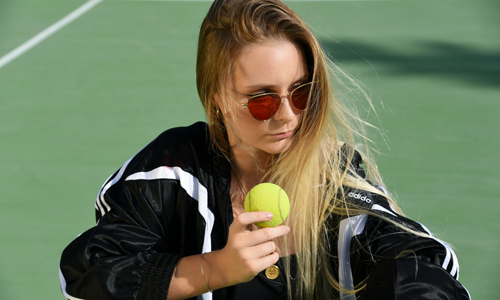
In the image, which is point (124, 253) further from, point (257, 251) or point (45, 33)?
point (45, 33)

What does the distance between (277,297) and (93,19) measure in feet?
22.4

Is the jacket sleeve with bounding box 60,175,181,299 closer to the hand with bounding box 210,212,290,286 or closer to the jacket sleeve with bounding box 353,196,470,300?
the hand with bounding box 210,212,290,286

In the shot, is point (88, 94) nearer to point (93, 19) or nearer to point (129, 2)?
point (93, 19)

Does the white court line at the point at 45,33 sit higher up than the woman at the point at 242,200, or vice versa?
the white court line at the point at 45,33

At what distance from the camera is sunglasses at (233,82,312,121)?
184 centimetres

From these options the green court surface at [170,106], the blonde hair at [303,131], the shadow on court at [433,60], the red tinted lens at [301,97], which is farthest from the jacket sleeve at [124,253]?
the shadow on court at [433,60]

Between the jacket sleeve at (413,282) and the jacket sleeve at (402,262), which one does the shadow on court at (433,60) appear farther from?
the jacket sleeve at (413,282)

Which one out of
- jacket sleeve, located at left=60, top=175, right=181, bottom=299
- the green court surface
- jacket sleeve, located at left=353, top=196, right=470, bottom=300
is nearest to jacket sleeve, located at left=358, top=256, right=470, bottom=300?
jacket sleeve, located at left=353, top=196, right=470, bottom=300

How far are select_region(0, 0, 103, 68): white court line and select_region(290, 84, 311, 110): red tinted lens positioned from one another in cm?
561

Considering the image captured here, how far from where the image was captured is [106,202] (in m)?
2.04

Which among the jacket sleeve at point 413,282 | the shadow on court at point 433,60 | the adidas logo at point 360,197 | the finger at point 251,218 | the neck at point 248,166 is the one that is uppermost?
the shadow on court at point 433,60

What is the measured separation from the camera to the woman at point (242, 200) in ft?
5.82

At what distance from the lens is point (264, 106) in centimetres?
186

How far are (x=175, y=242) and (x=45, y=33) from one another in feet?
20.4
